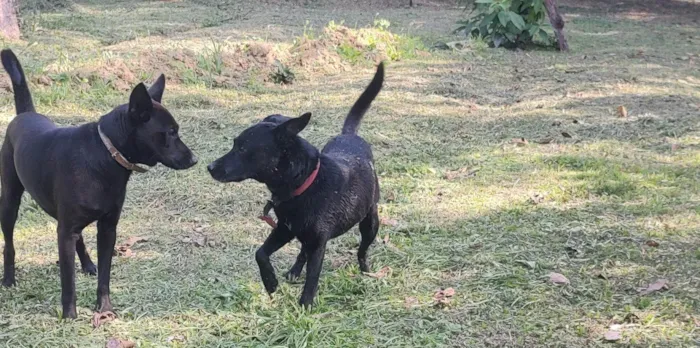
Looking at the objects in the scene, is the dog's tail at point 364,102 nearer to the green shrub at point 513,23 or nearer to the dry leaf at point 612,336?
the dry leaf at point 612,336

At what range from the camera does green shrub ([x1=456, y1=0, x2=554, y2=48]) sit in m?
15.3

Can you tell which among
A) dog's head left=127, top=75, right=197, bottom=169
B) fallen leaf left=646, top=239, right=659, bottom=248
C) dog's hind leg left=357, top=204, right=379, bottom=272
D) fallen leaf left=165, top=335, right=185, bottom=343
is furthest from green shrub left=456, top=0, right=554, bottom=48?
fallen leaf left=165, top=335, right=185, bottom=343

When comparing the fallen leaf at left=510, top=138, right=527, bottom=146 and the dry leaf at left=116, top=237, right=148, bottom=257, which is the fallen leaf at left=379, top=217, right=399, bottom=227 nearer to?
Answer: the dry leaf at left=116, top=237, right=148, bottom=257

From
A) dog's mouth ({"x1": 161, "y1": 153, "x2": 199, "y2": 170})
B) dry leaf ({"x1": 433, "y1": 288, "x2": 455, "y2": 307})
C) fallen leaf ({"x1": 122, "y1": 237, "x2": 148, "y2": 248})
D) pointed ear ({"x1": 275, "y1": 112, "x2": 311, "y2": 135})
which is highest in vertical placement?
pointed ear ({"x1": 275, "y1": 112, "x2": 311, "y2": 135})

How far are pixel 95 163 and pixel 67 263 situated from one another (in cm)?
56

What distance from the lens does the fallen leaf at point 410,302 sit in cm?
425

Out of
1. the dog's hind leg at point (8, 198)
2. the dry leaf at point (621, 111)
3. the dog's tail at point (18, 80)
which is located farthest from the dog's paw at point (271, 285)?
the dry leaf at point (621, 111)

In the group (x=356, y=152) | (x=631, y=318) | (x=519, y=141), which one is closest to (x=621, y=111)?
(x=519, y=141)

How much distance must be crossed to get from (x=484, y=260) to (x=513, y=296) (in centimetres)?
55

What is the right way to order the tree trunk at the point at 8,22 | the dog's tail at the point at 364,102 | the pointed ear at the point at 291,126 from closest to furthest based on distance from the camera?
the pointed ear at the point at 291,126, the dog's tail at the point at 364,102, the tree trunk at the point at 8,22

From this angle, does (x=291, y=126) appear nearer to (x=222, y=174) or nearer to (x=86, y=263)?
(x=222, y=174)

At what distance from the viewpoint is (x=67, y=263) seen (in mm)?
3805

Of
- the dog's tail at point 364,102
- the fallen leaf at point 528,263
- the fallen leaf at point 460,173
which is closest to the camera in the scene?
the fallen leaf at point 528,263

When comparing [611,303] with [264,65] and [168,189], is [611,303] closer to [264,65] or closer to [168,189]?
[168,189]
